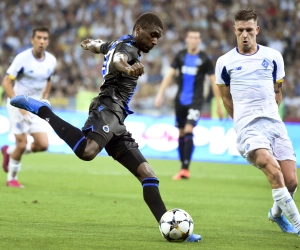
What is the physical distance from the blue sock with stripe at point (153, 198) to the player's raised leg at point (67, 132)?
0.60 m

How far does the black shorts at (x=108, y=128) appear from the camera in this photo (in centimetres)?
668

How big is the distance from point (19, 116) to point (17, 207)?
2.92 meters

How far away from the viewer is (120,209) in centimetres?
902

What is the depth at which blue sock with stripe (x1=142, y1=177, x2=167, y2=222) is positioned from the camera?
21.9 ft

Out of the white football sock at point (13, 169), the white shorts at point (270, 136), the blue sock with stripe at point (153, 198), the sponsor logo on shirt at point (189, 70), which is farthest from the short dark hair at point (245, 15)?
the sponsor logo on shirt at point (189, 70)

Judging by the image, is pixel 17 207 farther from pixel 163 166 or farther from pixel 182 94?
pixel 163 166

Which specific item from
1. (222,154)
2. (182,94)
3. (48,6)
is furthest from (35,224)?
(48,6)

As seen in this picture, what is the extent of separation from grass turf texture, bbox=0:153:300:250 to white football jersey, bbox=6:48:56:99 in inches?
63.1

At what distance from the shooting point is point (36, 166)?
15.1 meters

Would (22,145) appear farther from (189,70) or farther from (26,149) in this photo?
(189,70)

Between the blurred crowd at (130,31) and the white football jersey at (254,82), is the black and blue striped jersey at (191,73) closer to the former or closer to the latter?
the white football jersey at (254,82)

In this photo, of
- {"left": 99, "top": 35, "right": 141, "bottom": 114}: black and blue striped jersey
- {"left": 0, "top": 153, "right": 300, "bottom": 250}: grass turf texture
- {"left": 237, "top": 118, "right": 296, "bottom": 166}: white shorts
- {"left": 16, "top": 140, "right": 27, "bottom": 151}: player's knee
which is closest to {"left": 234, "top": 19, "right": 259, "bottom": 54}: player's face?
{"left": 237, "top": 118, "right": 296, "bottom": 166}: white shorts

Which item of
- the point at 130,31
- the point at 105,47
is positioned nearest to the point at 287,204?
the point at 105,47

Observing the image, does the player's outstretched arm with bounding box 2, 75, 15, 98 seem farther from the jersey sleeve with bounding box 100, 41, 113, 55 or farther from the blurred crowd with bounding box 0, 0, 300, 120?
the blurred crowd with bounding box 0, 0, 300, 120
